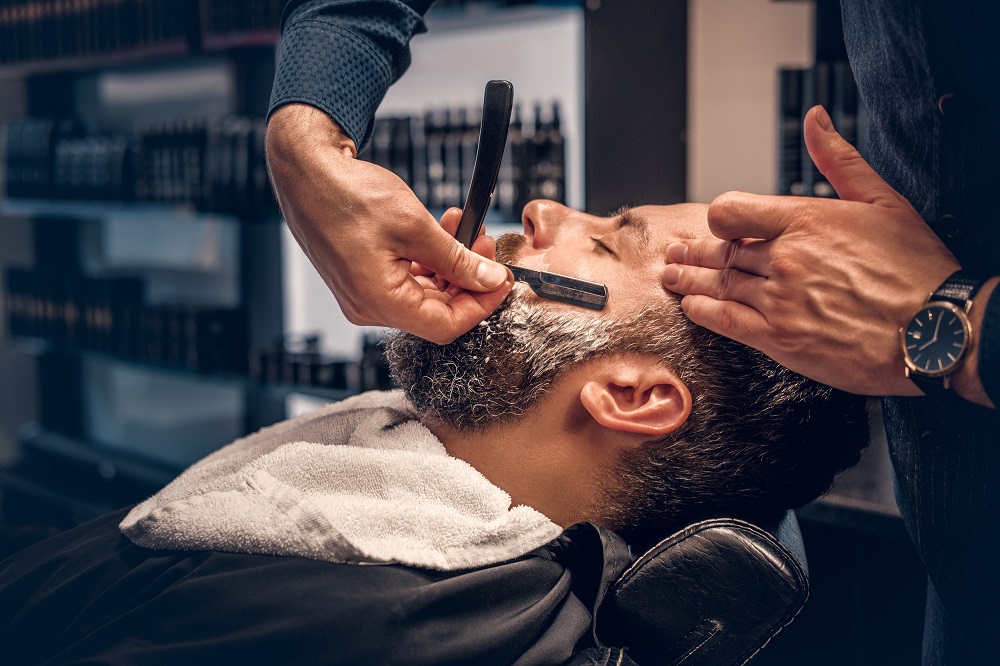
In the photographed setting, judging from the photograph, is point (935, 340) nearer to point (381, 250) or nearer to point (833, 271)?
point (833, 271)

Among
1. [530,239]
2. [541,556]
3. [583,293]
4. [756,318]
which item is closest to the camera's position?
[756,318]

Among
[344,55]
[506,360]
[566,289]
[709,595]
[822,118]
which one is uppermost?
[344,55]

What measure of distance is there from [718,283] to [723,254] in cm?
4

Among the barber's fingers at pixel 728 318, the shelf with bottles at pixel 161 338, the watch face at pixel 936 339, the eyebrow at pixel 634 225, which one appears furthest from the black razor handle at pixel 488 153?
the shelf with bottles at pixel 161 338

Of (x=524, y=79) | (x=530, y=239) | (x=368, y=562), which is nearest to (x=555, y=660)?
(x=368, y=562)

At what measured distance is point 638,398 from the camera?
3.95ft

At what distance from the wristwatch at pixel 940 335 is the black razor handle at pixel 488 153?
596mm

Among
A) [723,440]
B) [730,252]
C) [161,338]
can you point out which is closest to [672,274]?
[730,252]

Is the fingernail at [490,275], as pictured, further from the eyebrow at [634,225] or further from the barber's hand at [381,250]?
the eyebrow at [634,225]

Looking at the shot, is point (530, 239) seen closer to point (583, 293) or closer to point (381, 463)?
point (583, 293)

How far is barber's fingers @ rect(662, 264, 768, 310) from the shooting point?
3.38 ft

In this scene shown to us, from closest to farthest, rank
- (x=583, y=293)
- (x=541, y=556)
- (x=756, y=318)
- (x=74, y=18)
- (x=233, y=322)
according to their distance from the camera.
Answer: (x=756, y=318)
(x=541, y=556)
(x=583, y=293)
(x=233, y=322)
(x=74, y=18)

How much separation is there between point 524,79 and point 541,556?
8.48ft

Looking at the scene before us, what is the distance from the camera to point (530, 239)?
4.61 feet
